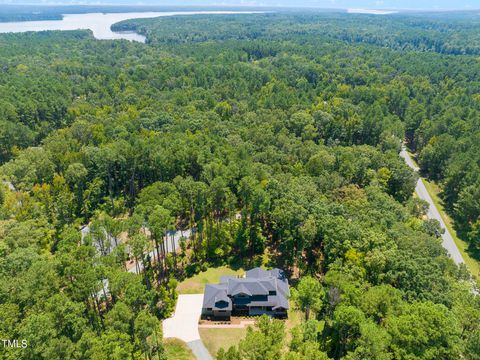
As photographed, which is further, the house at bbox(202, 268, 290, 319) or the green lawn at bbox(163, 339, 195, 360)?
the house at bbox(202, 268, 290, 319)

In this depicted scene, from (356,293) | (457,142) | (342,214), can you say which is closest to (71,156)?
(342,214)

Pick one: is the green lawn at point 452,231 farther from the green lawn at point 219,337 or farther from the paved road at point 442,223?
the green lawn at point 219,337

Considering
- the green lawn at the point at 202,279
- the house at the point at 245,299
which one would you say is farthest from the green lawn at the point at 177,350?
the green lawn at the point at 202,279

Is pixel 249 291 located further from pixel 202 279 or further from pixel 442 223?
pixel 442 223

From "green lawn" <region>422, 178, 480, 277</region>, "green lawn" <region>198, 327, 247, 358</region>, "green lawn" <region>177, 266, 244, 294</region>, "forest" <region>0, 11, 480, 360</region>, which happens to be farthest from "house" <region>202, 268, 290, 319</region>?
"green lawn" <region>422, 178, 480, 277</region>

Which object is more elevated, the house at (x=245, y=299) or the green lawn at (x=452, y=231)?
the house at (x=245, y=299)

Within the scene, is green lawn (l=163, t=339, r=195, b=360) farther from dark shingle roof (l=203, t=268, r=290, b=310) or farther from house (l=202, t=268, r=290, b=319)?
dark shingle roof (l=203, t=268, r=290, b=310)
